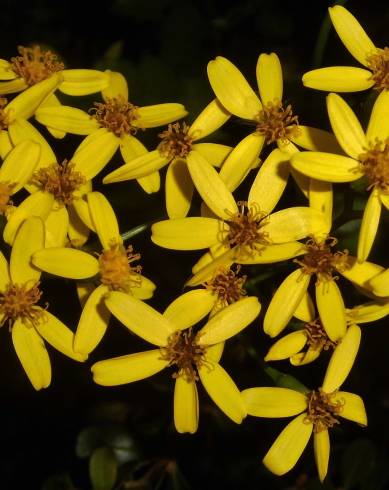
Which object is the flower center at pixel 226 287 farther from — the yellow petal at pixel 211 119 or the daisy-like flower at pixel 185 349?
the yellow petal at pixel 211 119

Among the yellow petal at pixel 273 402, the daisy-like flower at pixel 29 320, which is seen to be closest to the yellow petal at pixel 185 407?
the yellow petal at pixel 273 402

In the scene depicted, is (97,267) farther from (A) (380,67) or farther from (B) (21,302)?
(A) (380,67)

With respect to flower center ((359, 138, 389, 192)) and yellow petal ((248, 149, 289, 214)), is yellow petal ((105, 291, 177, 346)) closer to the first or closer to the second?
yellow petal ((248, 149, 289, 214))

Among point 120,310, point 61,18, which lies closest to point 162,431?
point 120,310

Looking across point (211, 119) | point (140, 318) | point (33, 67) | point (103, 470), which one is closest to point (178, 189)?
point (211, 119)

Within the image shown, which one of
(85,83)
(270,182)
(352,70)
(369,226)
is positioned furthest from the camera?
(85,83)

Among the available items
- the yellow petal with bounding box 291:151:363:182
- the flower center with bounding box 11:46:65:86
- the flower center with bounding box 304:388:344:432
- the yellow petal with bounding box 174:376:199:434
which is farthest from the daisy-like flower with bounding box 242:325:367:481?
the flower center with bounding box 11:46:65:86
